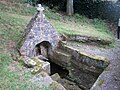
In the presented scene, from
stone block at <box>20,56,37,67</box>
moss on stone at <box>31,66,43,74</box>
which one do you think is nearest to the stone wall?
stone block at <box>20,56,37,67</box>

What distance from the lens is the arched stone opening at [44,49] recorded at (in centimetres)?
1215

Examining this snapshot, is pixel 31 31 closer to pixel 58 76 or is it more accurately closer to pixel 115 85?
pixel 58 76

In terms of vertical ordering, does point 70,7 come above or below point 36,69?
above

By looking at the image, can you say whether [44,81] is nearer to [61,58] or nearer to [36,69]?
[36,69]

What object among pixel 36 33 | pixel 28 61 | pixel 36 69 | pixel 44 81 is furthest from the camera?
pixel 36 33

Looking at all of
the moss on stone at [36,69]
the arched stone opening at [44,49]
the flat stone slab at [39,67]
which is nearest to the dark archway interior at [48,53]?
the arched stone opening at [44,49]

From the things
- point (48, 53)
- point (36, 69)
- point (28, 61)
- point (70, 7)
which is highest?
point (70, 7)

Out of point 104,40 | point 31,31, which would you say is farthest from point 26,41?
point 104,40

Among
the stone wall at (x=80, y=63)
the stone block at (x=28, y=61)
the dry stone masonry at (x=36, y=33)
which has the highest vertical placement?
the dry stone masonry at (x=36, y=33)

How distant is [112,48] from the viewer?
12516 mm

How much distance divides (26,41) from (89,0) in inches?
317

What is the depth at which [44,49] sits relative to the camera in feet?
40.6

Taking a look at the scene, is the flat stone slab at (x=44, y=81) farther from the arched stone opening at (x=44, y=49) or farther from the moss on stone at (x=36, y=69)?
the arched stone opening at (x=44, y=49)

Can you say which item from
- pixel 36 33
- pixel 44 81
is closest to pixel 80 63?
pixel 36 33
